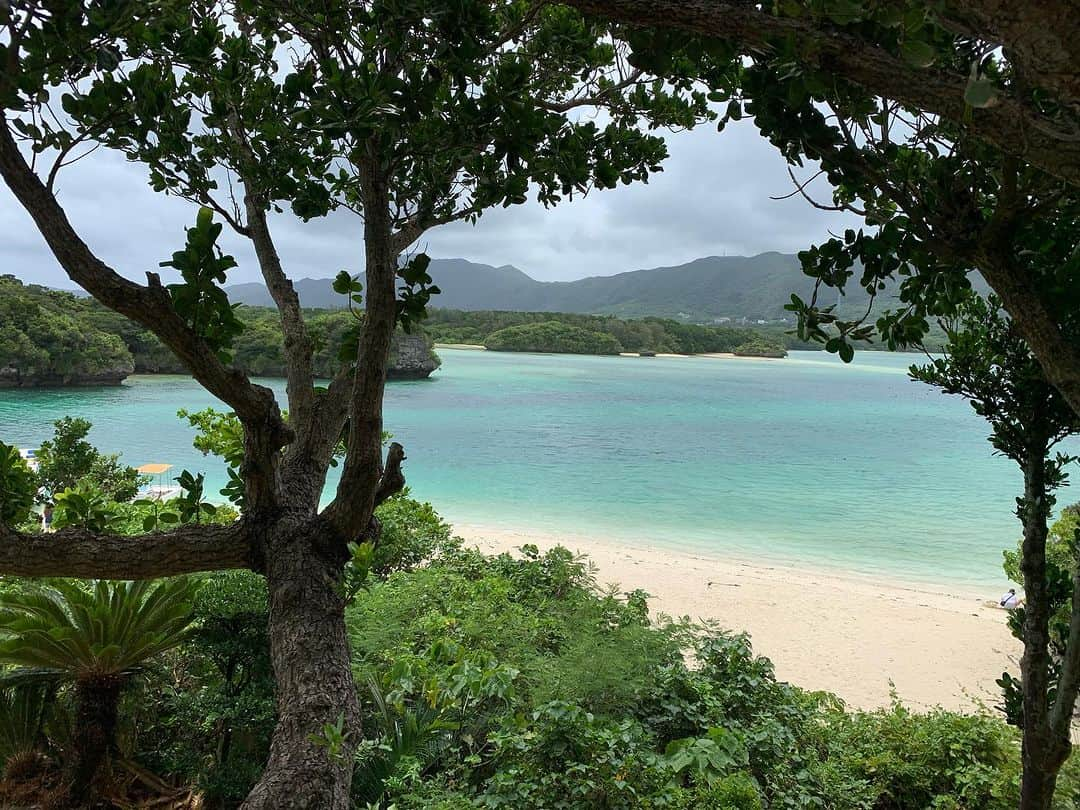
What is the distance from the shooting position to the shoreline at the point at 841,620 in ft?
22.1

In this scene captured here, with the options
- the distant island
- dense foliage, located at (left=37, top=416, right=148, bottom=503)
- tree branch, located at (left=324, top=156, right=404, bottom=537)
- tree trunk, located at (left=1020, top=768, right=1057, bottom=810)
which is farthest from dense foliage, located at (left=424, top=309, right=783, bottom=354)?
tree trunk, located at (left=1020, top=768, right=1057, bottom=810)

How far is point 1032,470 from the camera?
7.18 ft

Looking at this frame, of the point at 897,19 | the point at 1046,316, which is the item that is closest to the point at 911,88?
the point at 897,19

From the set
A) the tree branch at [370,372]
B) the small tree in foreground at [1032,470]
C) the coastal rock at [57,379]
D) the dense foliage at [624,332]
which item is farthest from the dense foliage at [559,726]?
the dense foliage at [624,332]

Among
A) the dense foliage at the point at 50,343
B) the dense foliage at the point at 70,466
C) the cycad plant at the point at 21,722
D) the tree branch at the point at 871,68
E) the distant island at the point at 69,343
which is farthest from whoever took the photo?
the dense foliage at the point at 50,343

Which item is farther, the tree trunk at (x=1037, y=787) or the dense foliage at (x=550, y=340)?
the dense foliage at (x=550, y=340)

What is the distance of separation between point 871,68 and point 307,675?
6.24 ft

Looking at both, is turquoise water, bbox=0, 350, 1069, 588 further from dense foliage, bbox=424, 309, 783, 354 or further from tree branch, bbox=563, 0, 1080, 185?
dense foliage, bbox=424, 309, 783, 354

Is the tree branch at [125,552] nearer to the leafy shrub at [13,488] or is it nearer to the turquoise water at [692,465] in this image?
the leafy shrub at [13,488]

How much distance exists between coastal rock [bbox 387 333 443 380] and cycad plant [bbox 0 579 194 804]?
45528 millimetres

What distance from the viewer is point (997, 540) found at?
1399 centimetres

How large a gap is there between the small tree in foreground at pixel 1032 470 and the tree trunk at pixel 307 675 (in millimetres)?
2281

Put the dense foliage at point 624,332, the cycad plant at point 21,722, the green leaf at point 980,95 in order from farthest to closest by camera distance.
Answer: the dense foliage at point 624,332, the cycad plant at point 21,722, the green leaf at point 980,95

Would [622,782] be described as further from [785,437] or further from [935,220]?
[785,437]
